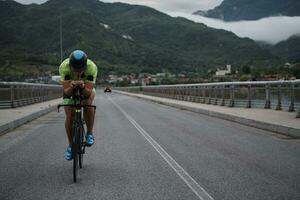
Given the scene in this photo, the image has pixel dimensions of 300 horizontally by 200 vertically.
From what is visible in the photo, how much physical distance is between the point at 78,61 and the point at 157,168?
92.0 inches

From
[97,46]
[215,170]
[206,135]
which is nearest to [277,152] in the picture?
[215,170]

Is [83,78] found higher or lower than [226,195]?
higher

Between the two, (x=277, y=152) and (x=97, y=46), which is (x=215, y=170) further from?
(x=97, y=46)

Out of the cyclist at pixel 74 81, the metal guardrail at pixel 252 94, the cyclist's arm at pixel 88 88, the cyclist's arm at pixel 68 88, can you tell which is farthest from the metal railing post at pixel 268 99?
the cyclist's arm at pixel 68 88

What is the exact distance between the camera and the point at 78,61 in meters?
7.61

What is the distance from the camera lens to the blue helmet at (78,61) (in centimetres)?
758

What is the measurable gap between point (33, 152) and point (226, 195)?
5.37 m

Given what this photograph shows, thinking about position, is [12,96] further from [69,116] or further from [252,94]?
[69,116]

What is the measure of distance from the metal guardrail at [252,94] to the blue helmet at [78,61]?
1177 centimetres

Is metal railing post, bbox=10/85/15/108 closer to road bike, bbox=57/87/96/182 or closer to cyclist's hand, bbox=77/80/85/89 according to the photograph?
road bike, bbox=57/87/96/182

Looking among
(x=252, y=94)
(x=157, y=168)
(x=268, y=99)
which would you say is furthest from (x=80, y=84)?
(x=252, y=94)

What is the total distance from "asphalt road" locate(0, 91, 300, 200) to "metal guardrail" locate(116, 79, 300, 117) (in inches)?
278

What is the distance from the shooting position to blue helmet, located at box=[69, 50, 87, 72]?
7.58 metres

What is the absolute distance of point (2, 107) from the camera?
1024 inches
